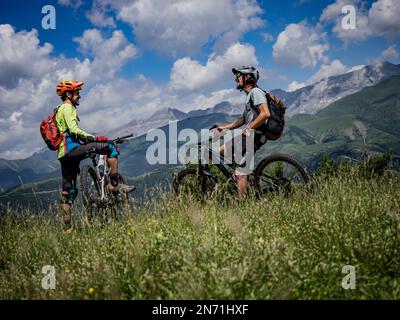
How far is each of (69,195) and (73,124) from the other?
1.68 meters

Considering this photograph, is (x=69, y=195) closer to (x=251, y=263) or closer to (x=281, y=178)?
(x=281, y=178)

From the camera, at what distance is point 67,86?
7.47 meters

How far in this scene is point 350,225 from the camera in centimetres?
401

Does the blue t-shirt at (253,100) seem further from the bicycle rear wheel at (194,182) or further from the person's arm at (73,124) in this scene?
the person's arm at (73,124)

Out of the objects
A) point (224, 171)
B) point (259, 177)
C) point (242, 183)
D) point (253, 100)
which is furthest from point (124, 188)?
point (253, 100)

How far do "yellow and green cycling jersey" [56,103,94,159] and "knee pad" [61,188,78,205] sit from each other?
2.83 ft

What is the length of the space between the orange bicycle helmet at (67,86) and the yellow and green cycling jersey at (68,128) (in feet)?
1.20

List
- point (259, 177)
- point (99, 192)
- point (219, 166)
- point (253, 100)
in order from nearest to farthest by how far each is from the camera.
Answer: point (253, 100) → point (259, 177) → point (219, 166) → point (99, 192)

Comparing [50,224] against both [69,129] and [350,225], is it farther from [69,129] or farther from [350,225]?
[350,225]

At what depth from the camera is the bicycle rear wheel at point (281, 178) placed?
6.68 meters
